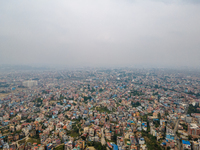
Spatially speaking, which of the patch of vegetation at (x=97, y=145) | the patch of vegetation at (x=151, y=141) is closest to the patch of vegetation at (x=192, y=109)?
the patch of vegetation at (x=151, y=141)

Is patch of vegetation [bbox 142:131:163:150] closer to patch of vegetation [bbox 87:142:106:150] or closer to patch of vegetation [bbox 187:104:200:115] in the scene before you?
patch of vegetation [bbox 87:142:106:150]

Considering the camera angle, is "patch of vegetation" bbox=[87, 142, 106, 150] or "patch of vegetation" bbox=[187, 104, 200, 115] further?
"patch of vegetation" bbox=[187, 104, 200, 115]

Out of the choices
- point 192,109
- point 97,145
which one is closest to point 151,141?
point 97,145

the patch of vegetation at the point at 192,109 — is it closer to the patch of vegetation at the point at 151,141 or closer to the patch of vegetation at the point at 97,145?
the patch of vegetation at the point at 151,141

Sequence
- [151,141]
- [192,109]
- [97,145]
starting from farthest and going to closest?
[192,109]
[151,141]
[97,145]

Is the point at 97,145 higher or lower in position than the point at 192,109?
lower

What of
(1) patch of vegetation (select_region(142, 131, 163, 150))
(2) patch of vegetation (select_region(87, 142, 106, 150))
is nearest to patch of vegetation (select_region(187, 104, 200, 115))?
(1) patch of vegetation (select_region(142, 131, 163, 150))

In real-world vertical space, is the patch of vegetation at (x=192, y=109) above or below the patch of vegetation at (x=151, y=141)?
above

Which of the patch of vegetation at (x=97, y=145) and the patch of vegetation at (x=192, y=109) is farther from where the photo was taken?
the patch of vegetation at (x=192, y=109)

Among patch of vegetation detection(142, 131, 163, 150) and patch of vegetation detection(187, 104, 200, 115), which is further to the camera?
patch of vegetation detection(187, 104, 200, 115)

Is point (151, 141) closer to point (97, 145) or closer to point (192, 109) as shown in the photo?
point (97, 145)

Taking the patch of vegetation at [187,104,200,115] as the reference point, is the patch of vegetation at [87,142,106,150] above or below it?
below

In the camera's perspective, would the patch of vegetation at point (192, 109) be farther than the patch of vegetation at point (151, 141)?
Yes

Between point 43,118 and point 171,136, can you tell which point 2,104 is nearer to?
point 43,118
